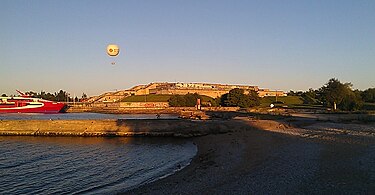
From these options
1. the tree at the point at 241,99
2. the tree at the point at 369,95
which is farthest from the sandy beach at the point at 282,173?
the tree at the point at 369,95

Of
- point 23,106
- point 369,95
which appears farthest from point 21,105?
point 369,95

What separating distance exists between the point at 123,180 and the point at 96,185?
1.65 m

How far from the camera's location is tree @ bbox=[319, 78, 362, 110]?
72.8 m

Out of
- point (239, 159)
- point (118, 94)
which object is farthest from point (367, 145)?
point (118, 94)

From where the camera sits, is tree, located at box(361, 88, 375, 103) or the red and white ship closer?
the red and white ship

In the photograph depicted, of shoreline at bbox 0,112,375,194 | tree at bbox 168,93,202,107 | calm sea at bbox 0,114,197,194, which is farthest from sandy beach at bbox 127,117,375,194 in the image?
tree at bbox 168,93,202,107

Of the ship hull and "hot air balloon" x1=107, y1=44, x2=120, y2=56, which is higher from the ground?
"hot air balloon" x1=107, y1=44, x2=120, y2=56

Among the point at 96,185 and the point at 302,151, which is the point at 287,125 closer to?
the point at 302,151

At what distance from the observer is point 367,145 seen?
25.3 metres

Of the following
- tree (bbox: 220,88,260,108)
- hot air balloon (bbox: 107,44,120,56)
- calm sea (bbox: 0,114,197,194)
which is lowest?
calm sea (bbox: 0,114,197,194)

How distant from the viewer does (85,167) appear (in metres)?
22.6

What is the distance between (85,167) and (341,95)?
66.8 m

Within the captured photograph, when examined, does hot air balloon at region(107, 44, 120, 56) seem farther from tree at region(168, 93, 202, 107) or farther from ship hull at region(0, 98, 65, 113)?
tree at region(168, 93, 202, 107)

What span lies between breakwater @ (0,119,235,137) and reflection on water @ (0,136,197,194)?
370 inches
